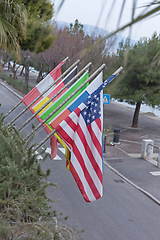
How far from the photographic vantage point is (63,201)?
32.3ft

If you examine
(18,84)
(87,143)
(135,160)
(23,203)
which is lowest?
(135,160)

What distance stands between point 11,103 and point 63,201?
21.0 meters

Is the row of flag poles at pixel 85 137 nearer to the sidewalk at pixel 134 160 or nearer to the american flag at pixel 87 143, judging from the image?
the american flag at pixel 87 143

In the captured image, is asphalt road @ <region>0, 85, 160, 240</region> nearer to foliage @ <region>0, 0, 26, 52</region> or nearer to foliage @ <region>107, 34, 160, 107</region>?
foliage @ <region>0, 0, 26, 52</region>

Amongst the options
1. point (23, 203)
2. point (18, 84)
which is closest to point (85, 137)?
point (23, 203)

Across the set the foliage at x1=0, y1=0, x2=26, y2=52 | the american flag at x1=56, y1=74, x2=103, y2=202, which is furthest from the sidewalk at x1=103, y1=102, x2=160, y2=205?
the foliage at x1=0, y1=0, x2=26, y2=52

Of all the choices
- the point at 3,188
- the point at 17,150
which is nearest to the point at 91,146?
the point at 17,150

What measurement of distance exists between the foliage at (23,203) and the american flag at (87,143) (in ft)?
3.78

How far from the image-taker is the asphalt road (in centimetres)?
805

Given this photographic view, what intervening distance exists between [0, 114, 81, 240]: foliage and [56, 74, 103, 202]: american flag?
3.78ft

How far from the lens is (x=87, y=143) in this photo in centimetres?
579

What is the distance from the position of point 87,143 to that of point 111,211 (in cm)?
463

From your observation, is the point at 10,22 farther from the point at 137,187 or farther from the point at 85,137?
the point at 137,187

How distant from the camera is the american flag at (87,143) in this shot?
5.54m
